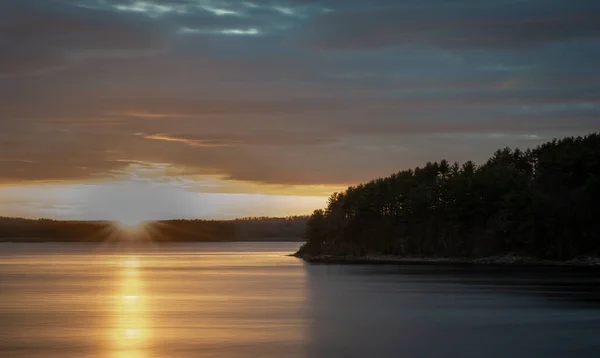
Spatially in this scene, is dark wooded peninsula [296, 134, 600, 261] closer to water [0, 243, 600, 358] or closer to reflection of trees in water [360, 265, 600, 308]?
reflection of trees in water [360, 265, 600, 308]

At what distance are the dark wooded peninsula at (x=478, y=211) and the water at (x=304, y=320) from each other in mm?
47114

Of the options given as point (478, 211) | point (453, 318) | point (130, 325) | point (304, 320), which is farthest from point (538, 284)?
point (478, 211)

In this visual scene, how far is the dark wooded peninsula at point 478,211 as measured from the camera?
5207 inches

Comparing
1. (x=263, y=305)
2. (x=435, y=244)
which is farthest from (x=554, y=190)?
(x=263, y=305)

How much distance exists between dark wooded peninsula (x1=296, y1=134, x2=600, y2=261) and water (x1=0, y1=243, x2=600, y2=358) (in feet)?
155

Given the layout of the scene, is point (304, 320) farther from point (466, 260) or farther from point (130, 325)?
point (466, 260)

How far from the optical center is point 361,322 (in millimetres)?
50094

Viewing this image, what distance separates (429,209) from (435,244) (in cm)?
631

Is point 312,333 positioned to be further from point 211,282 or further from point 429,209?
point 429,209

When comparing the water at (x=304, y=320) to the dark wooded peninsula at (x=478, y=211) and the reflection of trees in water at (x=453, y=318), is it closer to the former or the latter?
the reflection of trees in water at (x=453, y=318)

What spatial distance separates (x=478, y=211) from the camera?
149m

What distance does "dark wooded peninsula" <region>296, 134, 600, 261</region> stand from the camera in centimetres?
13225

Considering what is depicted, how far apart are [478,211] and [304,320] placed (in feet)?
336

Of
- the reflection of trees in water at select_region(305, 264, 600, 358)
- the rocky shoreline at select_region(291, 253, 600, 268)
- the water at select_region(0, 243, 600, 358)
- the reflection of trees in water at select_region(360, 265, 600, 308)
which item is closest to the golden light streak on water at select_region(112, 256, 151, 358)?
the water at select_region(0, 243, 600, 358)
